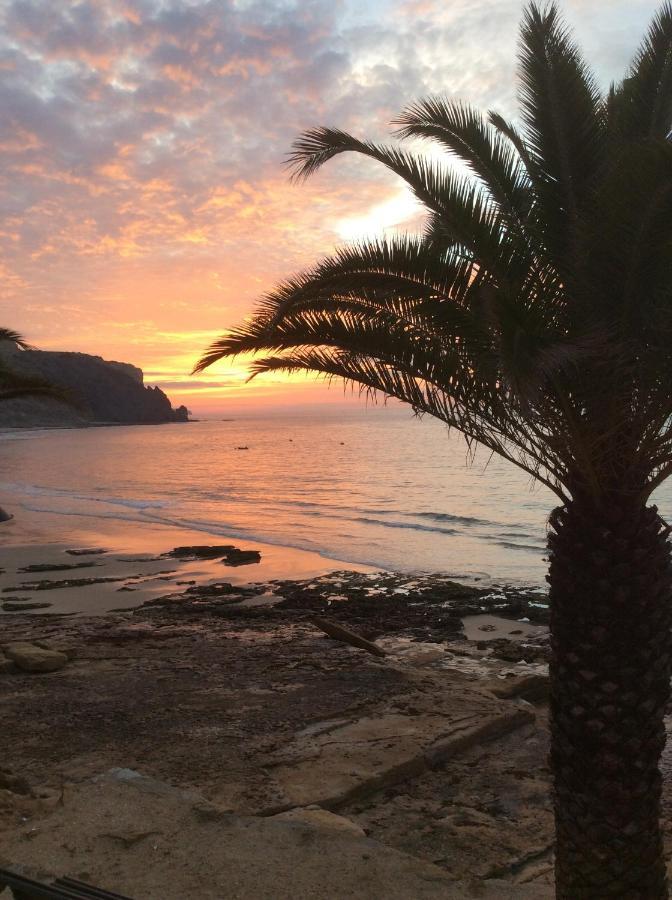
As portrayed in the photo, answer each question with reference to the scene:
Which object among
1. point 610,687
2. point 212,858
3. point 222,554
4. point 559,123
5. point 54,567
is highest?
point 559,123

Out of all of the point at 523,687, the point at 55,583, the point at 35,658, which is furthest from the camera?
the point at 55,583

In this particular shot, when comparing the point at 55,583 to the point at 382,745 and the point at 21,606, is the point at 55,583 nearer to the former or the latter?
the point at 21,606

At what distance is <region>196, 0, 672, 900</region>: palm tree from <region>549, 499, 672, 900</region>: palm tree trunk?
0.01 m

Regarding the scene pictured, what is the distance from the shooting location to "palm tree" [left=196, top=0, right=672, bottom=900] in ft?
14.3

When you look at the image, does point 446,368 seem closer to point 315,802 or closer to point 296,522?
point 315,802

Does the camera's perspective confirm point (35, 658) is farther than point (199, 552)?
No

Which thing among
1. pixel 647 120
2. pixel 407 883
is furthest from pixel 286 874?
pixel 647 120

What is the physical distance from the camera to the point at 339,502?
40.5 m

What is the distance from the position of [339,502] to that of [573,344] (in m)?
36.4

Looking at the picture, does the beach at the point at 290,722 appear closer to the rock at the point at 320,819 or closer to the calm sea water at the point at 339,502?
the rock at the point at 320,819

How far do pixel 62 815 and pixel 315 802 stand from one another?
80.4 inches

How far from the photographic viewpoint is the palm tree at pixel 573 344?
4348 millimetres

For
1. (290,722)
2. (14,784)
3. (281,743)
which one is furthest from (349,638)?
(14,784)

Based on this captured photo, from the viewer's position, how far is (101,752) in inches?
287
